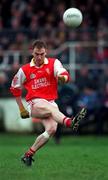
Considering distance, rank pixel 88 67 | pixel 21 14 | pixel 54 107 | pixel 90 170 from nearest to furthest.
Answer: pixel 90 170
pixel 54 107
pixel 88 67
pixel 21 14

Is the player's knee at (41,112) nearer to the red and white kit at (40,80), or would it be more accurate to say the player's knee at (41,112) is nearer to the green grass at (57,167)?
the red and white kit at (40,80)

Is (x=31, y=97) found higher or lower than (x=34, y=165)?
higher

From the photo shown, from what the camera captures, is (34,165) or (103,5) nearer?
(34,165)

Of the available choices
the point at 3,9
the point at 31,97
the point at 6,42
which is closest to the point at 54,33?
the point at 6,42

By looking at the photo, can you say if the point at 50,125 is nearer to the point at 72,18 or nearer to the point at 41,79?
the point at 41,79

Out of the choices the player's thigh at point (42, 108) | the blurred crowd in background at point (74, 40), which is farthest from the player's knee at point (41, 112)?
the blurred crowd in background at point (74, 40)

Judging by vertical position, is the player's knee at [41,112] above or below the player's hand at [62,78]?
below

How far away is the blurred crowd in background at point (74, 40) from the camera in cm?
2559

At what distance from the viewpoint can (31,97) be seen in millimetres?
14156

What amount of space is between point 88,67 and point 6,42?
9.73 feet

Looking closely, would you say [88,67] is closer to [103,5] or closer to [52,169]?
[103,5]

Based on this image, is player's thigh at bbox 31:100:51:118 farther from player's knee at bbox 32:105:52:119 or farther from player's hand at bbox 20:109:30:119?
player's hand at bbox 20:109:30:119

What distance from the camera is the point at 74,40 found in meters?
26.0

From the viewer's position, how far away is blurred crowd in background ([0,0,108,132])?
25.6 m
